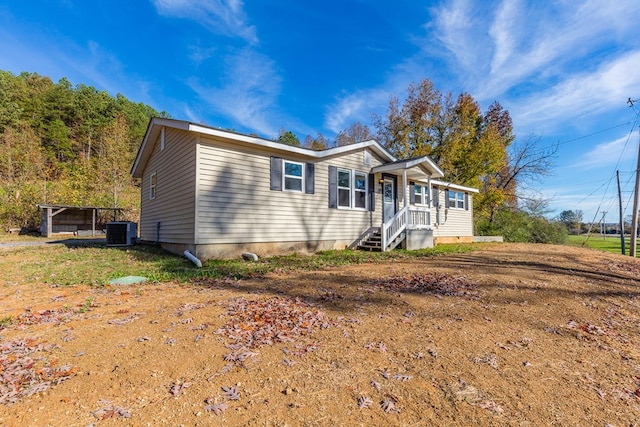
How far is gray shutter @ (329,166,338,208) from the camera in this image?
10.8 metres

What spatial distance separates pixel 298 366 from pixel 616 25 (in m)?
15.4

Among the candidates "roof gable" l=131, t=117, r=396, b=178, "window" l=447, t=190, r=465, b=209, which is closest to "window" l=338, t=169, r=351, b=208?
"roof gable" l=131, t=117, r=396, b=178

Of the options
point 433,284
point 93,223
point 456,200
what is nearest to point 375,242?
point 433,284

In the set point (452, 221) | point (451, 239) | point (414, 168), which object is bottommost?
point (451, 239)

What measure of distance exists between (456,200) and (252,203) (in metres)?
12.8

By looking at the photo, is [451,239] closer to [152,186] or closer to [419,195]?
[419,195]

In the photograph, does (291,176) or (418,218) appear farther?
(418,218)

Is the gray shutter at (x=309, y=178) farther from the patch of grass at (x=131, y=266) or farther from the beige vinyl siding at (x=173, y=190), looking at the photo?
the beige vinyl siding at (x=173, y=190)

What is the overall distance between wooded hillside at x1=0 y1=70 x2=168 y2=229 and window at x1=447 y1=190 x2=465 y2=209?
2094 cm

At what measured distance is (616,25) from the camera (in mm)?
10305

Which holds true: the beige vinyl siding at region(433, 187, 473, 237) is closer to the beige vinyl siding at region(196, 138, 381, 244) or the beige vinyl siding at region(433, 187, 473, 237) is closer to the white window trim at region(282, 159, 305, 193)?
the beige vinyl siding at region(196, 138, 381, 244)

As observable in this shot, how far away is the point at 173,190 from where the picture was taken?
9750 millimetres

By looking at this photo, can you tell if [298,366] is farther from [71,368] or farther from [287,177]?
[287,177]

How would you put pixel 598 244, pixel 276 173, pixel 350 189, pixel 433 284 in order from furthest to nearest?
pixel 598 244 → pixel 350 189 → pixel 276 173 → pixel 433 284
